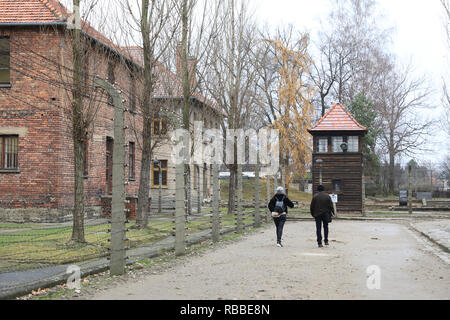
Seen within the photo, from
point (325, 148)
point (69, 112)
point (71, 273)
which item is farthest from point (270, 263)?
point (325, 148)

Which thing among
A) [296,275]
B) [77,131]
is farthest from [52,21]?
[296,275]

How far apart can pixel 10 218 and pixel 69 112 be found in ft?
31.2

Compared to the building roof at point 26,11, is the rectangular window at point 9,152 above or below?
below

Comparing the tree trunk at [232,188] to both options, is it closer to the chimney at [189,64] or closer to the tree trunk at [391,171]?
the chimney at [189,64]

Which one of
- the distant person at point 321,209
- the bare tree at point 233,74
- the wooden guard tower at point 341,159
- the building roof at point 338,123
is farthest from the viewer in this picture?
the building roof at point 338,123

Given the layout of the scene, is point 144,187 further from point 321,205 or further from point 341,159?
point 341,159

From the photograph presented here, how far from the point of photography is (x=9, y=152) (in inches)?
863

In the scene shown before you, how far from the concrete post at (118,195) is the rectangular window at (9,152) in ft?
42.0

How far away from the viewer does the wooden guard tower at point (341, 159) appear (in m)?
37.3

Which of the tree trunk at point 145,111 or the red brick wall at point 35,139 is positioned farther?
the red brick wall at point 35,139

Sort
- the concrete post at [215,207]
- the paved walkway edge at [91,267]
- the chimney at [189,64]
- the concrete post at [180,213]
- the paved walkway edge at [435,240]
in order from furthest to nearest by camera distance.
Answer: the chimney at [189,64], the concrete post at [215,207], the paved walkway edge at [435,240], the concrete post at [180,213], the paved walkway edge at [91,267]

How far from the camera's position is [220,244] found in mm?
16672

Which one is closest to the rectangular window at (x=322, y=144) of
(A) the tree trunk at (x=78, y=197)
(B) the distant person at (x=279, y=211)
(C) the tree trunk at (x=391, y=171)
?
(C) the tree trunk at (x=391, y=171)

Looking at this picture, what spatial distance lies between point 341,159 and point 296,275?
1121 inches
